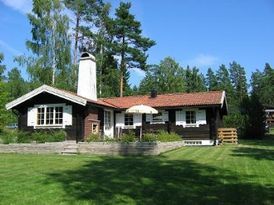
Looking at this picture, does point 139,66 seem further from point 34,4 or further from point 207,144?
point 207,144

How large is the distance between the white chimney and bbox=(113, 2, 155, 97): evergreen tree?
17.6 metres

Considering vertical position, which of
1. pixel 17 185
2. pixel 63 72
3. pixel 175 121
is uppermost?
pixel 63 72

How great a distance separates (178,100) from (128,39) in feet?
66.0

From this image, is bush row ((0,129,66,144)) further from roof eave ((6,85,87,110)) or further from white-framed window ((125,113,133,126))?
white-framed window ((125,113,133,126))

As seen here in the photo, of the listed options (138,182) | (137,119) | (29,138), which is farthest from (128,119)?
(138,182)

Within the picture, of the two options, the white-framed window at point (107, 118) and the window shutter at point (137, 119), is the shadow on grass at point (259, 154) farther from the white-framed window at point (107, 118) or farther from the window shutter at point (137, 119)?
the white-framed window at point (107, 118)

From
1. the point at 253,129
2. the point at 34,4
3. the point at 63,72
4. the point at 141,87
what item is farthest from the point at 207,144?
the point at 141,87

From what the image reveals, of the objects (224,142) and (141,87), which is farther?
(141,87)

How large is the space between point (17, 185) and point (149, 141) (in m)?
9.79

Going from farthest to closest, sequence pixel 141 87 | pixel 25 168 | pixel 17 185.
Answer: pixel 141 87 → pixel 25 168 → pixel 17 185

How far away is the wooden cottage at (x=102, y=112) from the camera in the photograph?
23797mm

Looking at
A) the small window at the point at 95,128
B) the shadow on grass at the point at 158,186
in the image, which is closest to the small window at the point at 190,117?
the small window at the point at 95,128

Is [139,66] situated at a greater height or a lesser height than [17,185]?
greater

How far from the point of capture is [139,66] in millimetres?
46688
